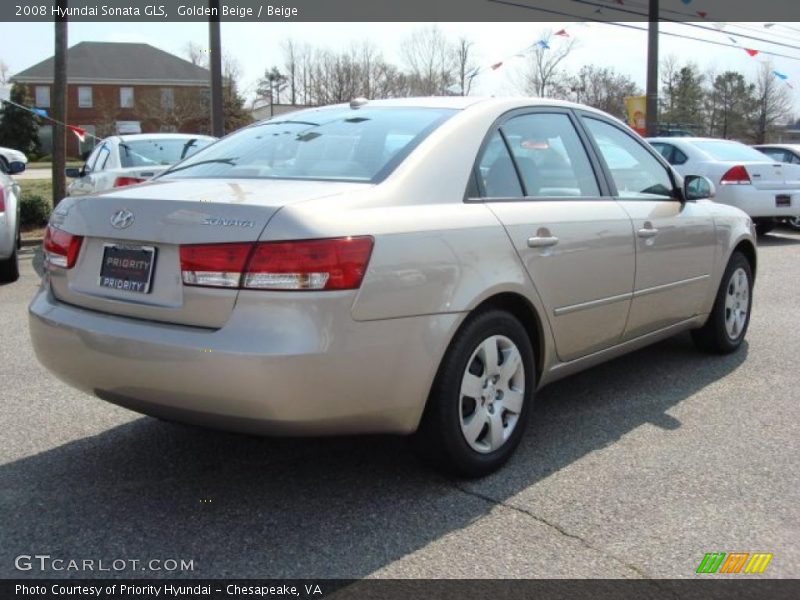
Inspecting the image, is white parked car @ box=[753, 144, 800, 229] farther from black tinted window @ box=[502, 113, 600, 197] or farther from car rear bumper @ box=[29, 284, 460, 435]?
car rear bumper @ box=[29, 284, 460, 435]

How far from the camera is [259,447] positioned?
3908mm

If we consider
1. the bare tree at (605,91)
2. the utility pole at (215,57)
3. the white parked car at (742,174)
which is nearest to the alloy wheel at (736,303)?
the white parked car at (742,174)

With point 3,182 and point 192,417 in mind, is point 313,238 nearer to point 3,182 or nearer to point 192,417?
point 192,417

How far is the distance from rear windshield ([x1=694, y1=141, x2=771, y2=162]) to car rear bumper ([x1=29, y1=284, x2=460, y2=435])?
11293 mm

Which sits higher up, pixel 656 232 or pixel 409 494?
pixel 656 232

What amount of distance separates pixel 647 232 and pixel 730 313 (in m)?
1.60

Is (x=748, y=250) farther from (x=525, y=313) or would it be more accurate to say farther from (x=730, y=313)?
(x=525, y=313)

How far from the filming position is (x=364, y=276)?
293 centimetres

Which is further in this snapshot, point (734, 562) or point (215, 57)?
point (215, 57)

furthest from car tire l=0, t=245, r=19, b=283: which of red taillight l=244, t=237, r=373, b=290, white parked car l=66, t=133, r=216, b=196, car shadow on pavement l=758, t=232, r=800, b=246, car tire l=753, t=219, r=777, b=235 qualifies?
car tire l=753, t=219, r=777, b=235

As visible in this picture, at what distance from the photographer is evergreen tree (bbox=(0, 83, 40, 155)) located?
55.1m

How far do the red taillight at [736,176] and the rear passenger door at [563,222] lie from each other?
930 cm

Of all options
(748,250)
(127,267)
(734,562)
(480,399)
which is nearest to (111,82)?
(748,250)

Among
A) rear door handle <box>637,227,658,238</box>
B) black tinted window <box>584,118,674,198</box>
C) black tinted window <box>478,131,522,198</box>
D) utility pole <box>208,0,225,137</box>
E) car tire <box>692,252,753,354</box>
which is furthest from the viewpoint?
utility pole <box>208,0,225,137</box>
